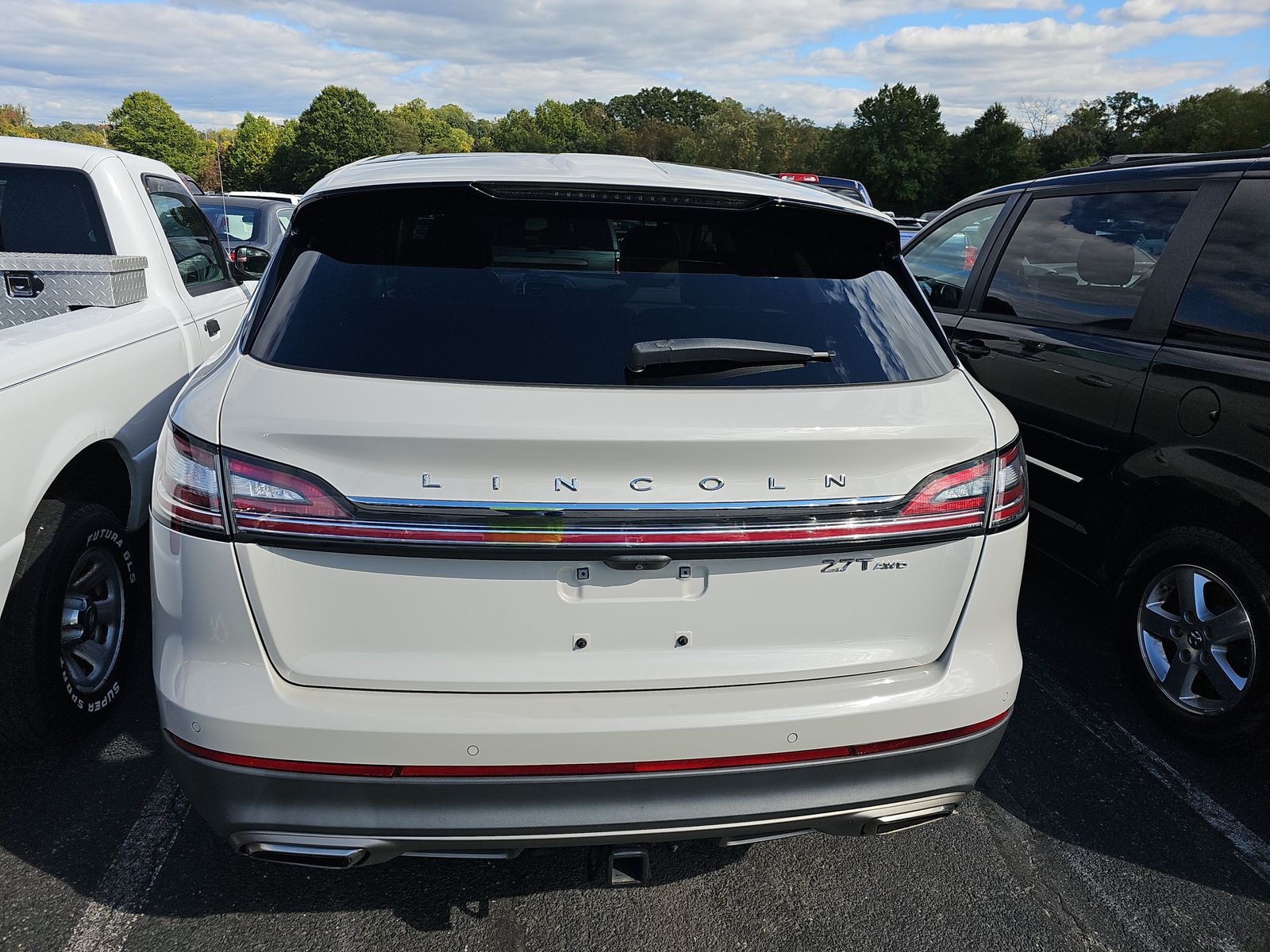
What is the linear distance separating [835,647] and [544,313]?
38.6 inches

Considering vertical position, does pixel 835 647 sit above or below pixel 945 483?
below

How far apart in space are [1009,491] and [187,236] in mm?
4413

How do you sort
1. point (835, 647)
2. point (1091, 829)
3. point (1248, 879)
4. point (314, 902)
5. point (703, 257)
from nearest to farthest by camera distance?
1. point (835, 647)
2. point (703, 257)
3. point (314, 902)
4. point (1248, 879)
5. point (1091, 829)

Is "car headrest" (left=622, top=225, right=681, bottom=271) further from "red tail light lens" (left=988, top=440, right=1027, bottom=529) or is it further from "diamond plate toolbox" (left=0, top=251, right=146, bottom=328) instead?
"diamond plate toolbox" (left=0, top=251, right=146, bottom=328)

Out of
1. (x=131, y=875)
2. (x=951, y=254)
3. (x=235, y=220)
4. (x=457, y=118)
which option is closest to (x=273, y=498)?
(x=131, y=875)

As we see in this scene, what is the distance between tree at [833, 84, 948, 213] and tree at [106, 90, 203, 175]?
205 ft

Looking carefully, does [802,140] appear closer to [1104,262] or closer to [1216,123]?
[1216,123]

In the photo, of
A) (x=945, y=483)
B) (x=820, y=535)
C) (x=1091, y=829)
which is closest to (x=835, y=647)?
(x=820, y=535)

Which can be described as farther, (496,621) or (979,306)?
(979,306)

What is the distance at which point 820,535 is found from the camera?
6.14 feet

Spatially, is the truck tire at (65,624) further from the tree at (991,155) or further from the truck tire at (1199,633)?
the tree at (991,155)

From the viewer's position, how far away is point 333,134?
94.4 m

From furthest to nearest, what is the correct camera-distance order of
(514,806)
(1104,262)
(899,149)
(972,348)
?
(899,149)
(972,348)
(1104,262)
(514,806)

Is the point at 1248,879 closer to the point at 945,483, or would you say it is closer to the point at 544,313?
the point at 945,483
